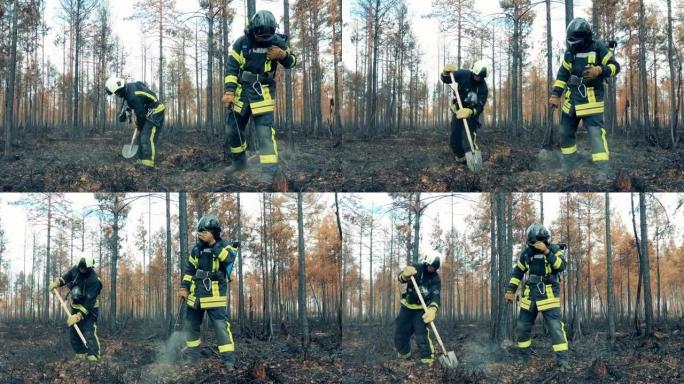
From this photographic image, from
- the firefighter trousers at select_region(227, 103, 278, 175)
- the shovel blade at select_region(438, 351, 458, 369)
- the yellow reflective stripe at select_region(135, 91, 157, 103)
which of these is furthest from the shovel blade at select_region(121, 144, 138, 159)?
the shovel blade at select_region(438, 351, 458, 369)

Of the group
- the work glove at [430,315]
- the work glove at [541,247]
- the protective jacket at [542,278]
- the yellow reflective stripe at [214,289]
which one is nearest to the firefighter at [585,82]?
the work glove at [541,247]

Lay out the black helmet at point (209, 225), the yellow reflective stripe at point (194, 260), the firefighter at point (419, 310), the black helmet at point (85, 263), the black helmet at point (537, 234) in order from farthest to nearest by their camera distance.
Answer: the black helmet at point (85, 263) → the firefighter at point (419, 310) → the black helmet at point (537, 234) → the yellow reflective stripe at point (194, 260) → the black helmet at point (209, 225)

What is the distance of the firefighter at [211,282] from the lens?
7.59 m

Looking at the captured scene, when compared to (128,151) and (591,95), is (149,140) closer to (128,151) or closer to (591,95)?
(128,151)

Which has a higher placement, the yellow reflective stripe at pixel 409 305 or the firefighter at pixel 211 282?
the firefighter at pixel 211 282

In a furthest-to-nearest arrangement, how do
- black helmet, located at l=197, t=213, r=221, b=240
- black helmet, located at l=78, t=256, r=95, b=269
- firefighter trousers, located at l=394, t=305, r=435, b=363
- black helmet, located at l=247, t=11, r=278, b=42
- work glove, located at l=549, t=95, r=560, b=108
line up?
black helmet, located at l=78, t=256, r=95, b=269, firefighter trousers, located at l=394, t=305, r=435, b=363, work glove, located at l=549, t=95, r=560, b=108, black helmet, located at l=197, t=213, r=221, b=240, black helmet, located at l=247, t=11, r=278, b=42

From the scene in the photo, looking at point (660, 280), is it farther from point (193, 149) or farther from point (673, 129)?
point (193, 149)

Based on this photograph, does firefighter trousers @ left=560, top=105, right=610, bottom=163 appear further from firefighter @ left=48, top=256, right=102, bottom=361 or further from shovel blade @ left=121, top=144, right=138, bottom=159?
firefighter @ left=48, top=256, right=102, bottom=361

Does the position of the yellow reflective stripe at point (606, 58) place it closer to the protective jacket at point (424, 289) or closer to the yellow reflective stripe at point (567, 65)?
the yellow reflective stripe at point (567, 65)

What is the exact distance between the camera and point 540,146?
9.04 m

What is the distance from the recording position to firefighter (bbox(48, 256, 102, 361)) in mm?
8633

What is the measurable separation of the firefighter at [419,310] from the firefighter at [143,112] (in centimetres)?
440

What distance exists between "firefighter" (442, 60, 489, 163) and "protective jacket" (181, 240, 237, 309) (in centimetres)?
377

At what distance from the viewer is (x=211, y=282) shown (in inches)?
301
